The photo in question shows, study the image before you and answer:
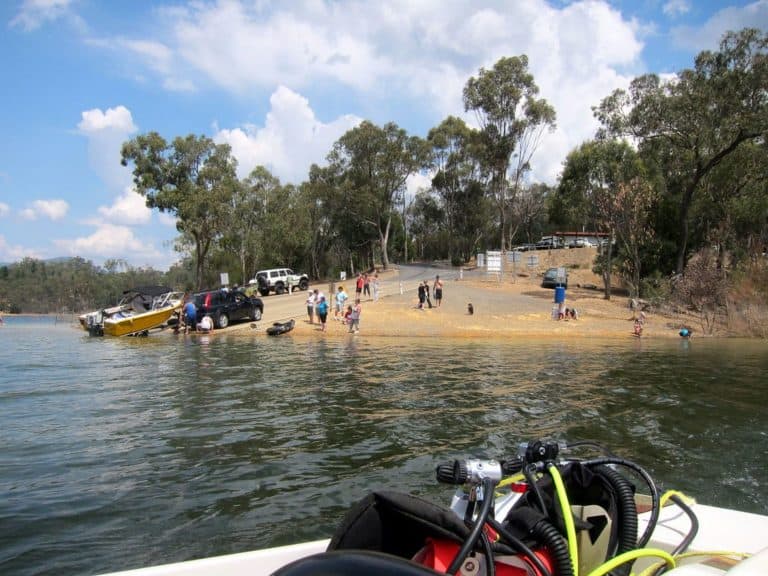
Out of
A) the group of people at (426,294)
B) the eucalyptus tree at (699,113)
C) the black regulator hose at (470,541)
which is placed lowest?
the black regulator hose at (470,541)

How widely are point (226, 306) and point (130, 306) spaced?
5.09m

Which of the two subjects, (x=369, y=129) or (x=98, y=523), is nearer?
(x=98, y=523)

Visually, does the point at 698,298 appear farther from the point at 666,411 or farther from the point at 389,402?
the point at 389,402

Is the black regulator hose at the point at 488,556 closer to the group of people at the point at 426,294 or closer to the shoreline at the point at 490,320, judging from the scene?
the shoreline at the point at 490,320

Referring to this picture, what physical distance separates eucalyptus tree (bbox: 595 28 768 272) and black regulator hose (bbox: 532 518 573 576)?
118ft

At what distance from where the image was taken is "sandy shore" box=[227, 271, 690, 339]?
1053 inches

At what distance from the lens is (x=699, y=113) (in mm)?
33438

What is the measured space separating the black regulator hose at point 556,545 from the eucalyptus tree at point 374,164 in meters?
58.8

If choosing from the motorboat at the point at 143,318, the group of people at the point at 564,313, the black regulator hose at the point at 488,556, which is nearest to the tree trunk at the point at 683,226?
the group of people at the point at 564,313

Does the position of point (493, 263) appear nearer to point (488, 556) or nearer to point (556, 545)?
point (556, 545)

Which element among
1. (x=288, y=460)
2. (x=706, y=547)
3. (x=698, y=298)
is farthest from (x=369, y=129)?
(x=706, y=547)

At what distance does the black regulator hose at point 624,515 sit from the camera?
2.94m

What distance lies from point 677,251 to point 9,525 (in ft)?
135

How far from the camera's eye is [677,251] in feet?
128
